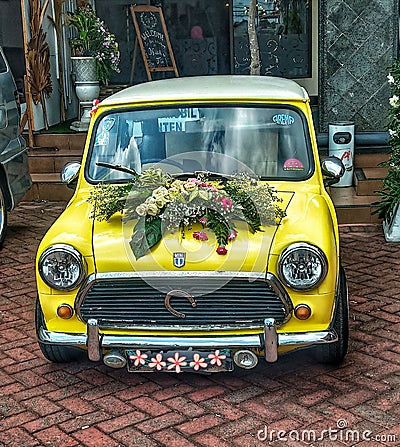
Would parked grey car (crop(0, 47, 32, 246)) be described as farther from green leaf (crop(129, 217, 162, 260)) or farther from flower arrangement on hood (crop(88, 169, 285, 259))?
green leaf (crop(129, 217, 162, 260))

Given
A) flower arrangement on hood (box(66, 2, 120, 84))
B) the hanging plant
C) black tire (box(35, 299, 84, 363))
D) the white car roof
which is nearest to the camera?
black tire (box(35, 299, 84, 363))

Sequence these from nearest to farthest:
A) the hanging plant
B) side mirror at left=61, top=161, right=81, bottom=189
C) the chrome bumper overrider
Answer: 1. the chrome bumper overrider
2. side mirror at left=61, top=161, right=81, bottom=189
3. the hanging plant

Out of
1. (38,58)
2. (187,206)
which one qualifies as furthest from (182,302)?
(38,58)

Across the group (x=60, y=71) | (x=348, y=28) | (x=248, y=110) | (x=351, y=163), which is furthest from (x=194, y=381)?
(x=60, y=71)

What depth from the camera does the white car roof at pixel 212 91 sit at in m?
5.48

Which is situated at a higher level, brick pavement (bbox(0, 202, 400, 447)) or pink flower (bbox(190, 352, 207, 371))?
pink flower (bbox(190, 352, 207, 371))

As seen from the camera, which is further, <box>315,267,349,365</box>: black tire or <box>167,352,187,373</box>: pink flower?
<box>315,267,349,365</box>: black tire

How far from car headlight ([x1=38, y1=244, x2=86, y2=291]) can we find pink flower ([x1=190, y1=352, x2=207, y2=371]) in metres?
0.76

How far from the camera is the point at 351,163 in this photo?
31.8 feet

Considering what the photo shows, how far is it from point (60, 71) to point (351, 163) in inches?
192

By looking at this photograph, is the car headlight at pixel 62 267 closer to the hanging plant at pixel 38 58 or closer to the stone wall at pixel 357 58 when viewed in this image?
the stone wall at pixel 357 58

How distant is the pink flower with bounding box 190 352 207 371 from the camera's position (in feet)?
14.5

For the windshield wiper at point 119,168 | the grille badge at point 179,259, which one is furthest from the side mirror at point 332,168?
the grille badge at point 179,259

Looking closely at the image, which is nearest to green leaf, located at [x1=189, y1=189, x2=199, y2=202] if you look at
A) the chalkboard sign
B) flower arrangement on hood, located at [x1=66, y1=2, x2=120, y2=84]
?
flower arrangement on hood, located at [x1=66, y1=2, x2=120, y2=84]
